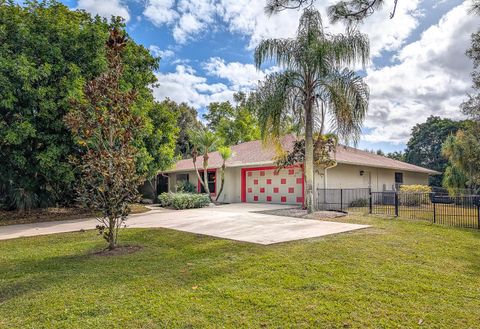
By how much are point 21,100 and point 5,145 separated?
194 centimetres

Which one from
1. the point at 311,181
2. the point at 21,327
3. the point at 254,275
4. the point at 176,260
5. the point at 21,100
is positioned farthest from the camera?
the point at 311,181

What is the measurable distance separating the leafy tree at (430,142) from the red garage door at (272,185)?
3505 cm

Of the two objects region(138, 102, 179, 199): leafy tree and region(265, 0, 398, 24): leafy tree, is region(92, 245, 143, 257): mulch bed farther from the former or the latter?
region(138, 102, 179, 199): leafy tree

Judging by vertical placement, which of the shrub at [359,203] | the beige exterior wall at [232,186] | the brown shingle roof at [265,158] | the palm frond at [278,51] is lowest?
the shrub at [359,203]

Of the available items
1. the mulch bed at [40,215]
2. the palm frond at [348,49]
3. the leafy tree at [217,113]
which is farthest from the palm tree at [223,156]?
→ the leafy tree at [217,113]

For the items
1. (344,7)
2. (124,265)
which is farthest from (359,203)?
(124,265)

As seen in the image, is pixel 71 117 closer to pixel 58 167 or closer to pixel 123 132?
pixel 123 132

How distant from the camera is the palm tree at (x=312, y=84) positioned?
1173 cm

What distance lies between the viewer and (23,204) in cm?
1346

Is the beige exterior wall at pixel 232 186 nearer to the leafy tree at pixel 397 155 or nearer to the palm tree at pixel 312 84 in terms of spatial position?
the palm tree at pixel 312 84

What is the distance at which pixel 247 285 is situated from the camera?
4238 mm

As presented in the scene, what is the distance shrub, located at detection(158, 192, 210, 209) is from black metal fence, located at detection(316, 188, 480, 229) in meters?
6.26

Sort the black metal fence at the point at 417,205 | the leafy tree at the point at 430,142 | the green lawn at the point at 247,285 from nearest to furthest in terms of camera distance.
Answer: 1. the green lawn at the point at 247,285
2. the black metal fence at the point at 417,205
3. the leafy tree at the point at 430,142

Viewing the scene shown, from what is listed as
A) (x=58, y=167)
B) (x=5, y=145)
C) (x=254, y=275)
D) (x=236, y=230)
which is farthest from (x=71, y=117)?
(x=5, y=145)
